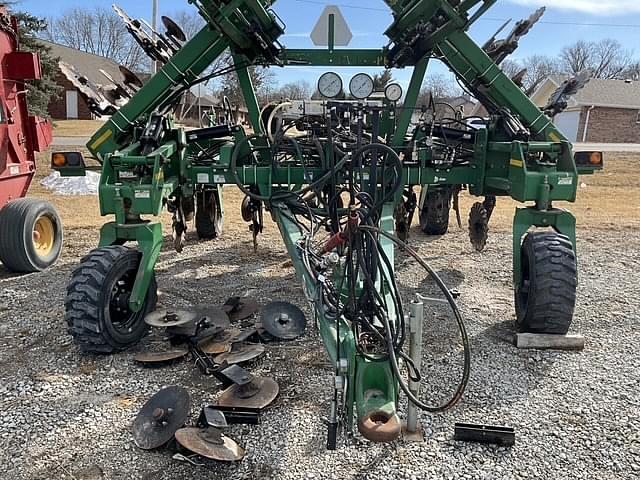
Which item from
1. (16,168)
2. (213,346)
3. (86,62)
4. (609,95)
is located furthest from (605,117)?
(213,346)

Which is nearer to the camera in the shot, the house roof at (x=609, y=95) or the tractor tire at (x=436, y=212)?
the tractor tire at (x=436, y=212)

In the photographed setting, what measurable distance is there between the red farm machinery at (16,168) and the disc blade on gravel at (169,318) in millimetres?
2729

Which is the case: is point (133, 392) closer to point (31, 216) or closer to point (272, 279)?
point (272, 279)

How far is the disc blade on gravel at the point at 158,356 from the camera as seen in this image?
3.88m

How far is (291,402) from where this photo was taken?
3430 mm

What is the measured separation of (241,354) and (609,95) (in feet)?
128

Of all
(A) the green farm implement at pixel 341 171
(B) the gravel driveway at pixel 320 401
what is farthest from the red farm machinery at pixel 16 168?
(A) the green farm implement at pixel 341 171

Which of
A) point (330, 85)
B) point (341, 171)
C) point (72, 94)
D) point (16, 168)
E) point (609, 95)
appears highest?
point (609, 95)

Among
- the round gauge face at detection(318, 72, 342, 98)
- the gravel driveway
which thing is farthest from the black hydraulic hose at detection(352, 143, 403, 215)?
the round gauge face at detection(318, 72, 342, 98)

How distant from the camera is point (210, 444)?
113 inches

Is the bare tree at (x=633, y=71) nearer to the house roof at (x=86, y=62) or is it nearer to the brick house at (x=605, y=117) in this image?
the brick house at (x=605, y=117)

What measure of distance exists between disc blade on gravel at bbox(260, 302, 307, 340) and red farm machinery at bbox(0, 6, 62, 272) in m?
3.10

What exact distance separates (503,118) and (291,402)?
306cm

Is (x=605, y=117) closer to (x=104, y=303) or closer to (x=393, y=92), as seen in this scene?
(x=393, y=92)
